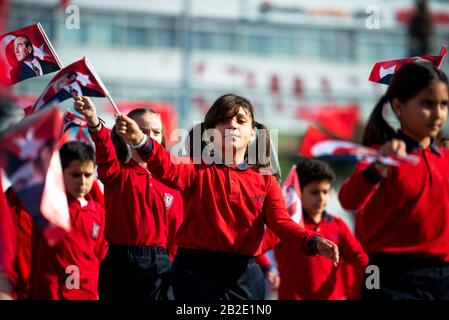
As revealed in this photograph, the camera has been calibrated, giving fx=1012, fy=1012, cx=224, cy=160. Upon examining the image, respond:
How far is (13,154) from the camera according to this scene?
3961mm

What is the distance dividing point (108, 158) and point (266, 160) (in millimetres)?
839

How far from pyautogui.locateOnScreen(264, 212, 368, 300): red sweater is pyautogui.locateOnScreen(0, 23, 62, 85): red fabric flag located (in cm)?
190

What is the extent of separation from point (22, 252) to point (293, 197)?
5.97ft

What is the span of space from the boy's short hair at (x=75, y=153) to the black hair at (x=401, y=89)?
2175 millimetres

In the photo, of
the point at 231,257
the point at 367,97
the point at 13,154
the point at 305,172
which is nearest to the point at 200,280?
the point at 231,257

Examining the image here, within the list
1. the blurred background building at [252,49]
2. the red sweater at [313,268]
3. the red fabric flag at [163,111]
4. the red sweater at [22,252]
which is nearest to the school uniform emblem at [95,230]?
the red sweater at [22,252]

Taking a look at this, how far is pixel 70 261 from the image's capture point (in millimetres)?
6133

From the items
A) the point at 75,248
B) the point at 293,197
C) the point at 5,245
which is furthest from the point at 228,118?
the point at 293,197

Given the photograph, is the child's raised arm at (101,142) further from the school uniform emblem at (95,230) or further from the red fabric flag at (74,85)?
the school uniform emblem at (95,230)

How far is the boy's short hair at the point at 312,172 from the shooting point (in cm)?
705

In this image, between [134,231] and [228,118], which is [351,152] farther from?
[134,231]

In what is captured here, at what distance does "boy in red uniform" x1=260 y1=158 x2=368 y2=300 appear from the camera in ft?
21.3
